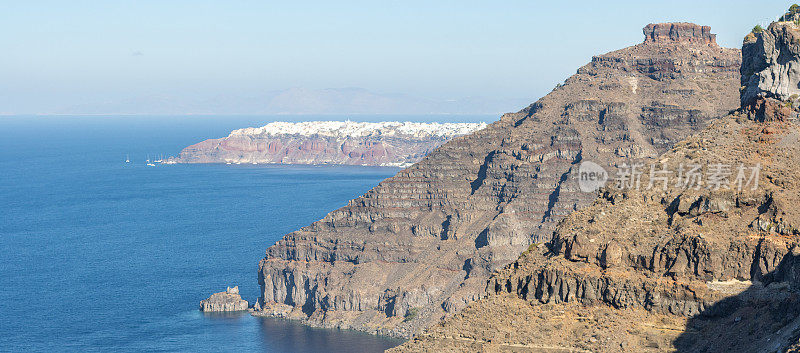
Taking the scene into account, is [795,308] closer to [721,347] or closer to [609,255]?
[721,347]

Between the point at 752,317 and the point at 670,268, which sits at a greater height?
the point at 670,268

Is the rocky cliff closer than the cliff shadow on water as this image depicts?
No

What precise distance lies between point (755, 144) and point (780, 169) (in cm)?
497

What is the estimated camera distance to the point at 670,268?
3255 inches

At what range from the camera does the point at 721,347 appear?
248 ft

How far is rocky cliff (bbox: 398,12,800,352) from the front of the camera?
79375 mm

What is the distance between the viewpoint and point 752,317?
3012 inches

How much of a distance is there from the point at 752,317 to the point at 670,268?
25.8ft

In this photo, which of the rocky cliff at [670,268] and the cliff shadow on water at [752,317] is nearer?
the cliff shadow on water at [752,317]

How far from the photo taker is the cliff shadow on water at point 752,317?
235ft

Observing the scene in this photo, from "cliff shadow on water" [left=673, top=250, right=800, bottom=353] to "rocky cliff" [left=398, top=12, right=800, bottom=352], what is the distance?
95 millimetres

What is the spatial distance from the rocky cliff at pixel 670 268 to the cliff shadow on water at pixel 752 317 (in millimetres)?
95

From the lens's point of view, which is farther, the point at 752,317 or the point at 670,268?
the point at 670,268

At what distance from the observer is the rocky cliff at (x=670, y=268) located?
260ft
